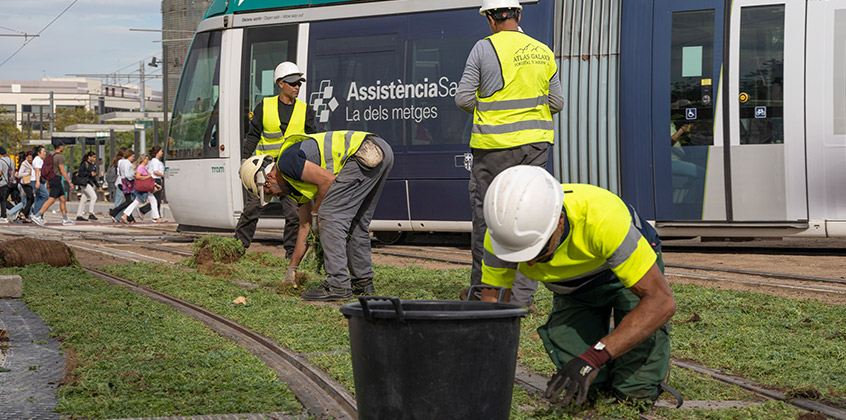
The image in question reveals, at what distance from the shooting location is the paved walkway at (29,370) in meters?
4.12

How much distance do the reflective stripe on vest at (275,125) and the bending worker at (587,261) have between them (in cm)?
572

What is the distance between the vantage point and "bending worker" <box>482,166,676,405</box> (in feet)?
11.9

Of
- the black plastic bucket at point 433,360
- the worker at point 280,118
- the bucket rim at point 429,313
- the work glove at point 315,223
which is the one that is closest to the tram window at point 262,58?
the worker at point 280,118

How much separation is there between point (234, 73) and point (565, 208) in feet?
35.1

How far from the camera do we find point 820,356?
17.3 ft

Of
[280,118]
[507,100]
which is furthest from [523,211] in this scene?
[280,118]

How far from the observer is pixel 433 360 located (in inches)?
126

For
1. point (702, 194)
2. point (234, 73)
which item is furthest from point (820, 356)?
point (234, 73)

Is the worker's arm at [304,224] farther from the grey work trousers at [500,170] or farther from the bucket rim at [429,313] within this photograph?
the bucket rim at [429,313]

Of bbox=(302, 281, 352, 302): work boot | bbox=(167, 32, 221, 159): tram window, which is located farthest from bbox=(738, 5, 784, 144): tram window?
bbox=(167, 32, 221, 159): tram window

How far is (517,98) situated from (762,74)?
5.74 m

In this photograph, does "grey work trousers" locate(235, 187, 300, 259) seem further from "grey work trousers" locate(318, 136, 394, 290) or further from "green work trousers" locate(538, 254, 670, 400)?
"green work trousers" locate(538, 254, 670, 400)

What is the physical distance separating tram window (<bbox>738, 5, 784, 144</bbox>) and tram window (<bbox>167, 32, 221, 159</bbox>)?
716 cm

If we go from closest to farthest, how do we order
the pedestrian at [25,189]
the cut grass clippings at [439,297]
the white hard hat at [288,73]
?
the cut grass clippings at [439,297] < the white hard hat at [288,73] < the pedestrian at [25,189]
